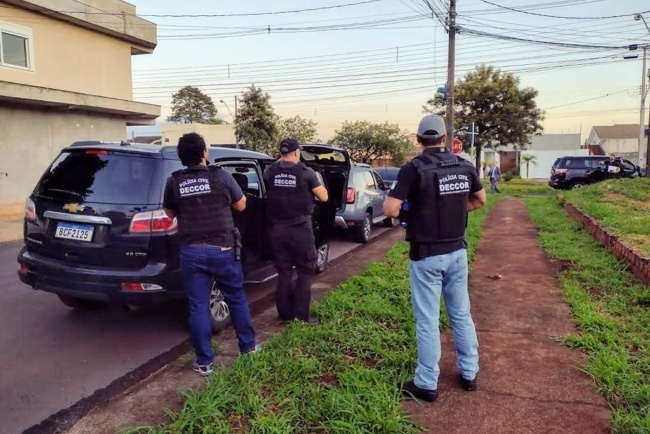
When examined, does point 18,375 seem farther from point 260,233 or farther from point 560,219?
point 560,219

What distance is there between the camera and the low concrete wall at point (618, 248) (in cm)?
573

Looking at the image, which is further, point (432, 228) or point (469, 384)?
point (469, 384)

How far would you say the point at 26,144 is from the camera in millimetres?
14023

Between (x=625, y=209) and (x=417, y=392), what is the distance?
31.3 ft

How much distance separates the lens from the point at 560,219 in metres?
11.8

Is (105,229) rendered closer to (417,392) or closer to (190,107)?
(417,392)

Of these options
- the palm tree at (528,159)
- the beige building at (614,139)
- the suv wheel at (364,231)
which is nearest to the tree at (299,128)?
the palm tree at (528,159)

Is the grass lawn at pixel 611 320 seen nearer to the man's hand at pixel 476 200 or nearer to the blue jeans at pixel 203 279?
the man's hand at pixel 476 200

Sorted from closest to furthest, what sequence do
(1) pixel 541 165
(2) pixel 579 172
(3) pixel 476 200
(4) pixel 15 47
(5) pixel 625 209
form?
(3) pixel 476 200 → (5) pixel 625 209 → (4) pixel 15 47 → (2) pixel 579 172 → (1) pixel 541 165

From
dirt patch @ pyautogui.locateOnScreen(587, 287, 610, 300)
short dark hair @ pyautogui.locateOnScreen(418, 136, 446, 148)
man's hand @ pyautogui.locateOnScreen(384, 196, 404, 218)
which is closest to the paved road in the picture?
man's hand @ pyautogui.locateOnScreen(384, 196, 404, 218)

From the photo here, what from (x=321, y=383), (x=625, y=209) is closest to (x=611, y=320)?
(x=321, y=383)

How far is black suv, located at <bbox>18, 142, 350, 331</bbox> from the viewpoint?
4.12 meters

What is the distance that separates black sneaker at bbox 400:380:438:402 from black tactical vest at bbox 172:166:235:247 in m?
1.58

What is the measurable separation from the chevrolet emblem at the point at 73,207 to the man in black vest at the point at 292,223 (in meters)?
1.57
